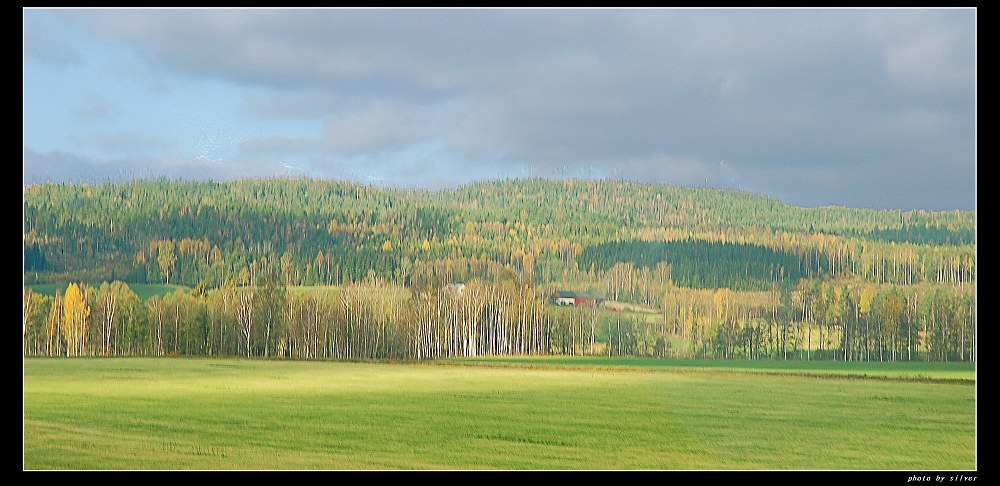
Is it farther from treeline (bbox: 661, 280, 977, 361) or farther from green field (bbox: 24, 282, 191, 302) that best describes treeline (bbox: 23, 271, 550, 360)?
treeline (bbox: 661, 280, 977, 361)

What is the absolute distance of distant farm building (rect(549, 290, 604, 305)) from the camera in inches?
655

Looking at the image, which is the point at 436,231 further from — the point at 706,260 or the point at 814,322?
the point at 814,322

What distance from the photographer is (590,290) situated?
16734 millimetres

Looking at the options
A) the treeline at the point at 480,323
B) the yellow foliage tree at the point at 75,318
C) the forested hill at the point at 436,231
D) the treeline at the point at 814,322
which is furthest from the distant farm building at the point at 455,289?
the yellow foliage tree at the point at 75,318

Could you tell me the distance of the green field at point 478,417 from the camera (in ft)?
44.3

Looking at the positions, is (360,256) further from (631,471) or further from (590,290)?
(631,471)

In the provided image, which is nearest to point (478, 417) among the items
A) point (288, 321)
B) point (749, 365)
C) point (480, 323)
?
point (480, 323)

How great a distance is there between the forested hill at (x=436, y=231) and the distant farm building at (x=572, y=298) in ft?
1.03

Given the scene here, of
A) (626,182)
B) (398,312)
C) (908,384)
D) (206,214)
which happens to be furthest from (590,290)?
(206,214)

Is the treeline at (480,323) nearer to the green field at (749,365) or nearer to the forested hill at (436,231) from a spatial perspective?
the green field at (749,365)

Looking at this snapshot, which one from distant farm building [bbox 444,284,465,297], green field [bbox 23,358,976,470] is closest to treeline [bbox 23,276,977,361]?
distant farm building [bbox 444,284,465,297]

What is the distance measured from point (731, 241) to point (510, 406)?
5.04 meters

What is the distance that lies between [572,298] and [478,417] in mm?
3137

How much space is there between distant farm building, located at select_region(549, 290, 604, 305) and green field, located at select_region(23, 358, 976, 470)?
1.13 m
